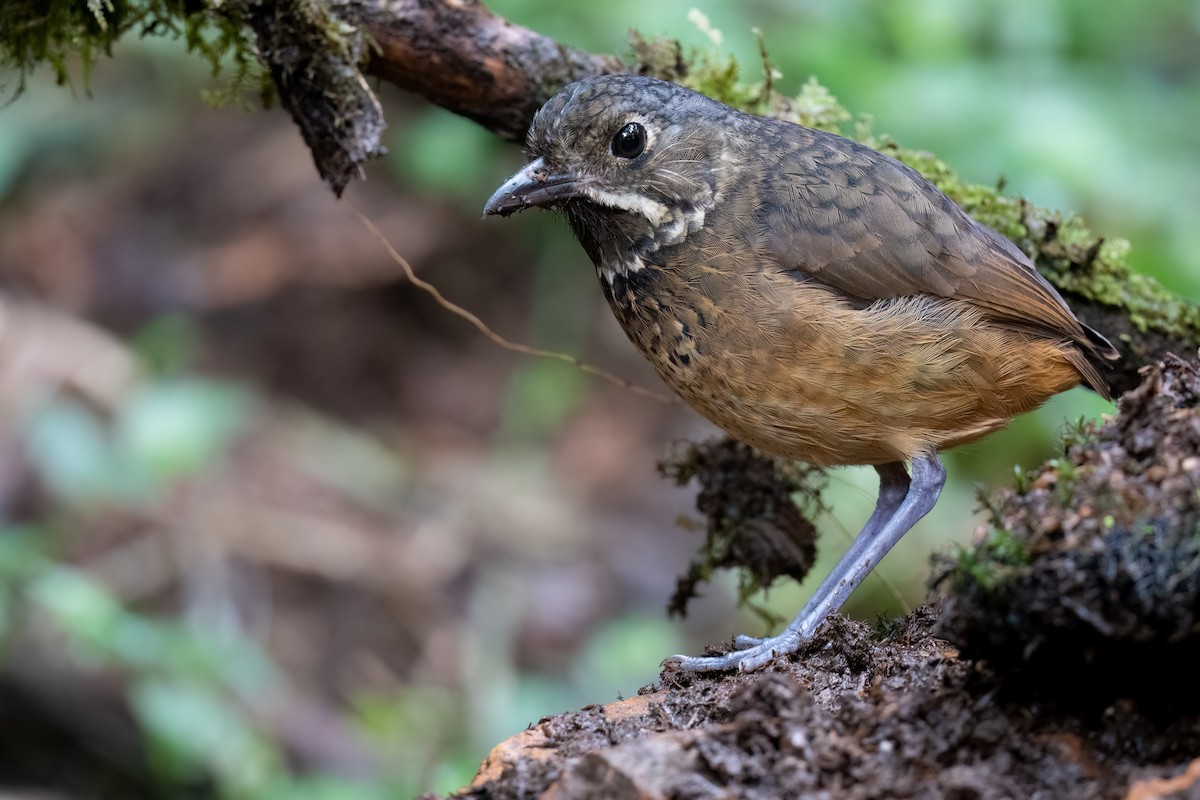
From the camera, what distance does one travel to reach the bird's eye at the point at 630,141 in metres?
3.95

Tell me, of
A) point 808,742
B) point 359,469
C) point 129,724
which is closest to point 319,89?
point 808,742

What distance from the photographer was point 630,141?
397 cm

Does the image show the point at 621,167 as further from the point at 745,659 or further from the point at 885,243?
the point at 745,659

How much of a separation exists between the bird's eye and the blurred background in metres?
1.19

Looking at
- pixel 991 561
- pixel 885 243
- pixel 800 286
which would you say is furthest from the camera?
pixel 885 243

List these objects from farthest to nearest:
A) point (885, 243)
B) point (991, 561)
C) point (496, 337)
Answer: point (496, 337), point (885, 243), point (991, 561)

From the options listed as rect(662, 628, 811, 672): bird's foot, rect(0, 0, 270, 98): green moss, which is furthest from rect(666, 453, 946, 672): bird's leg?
rect(0, 0, 270, 98): green moss

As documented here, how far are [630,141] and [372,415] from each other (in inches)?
188

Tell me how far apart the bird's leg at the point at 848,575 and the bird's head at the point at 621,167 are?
113cm

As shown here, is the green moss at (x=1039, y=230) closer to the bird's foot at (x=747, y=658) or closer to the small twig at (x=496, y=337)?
the small twig at (x=496, y=337)

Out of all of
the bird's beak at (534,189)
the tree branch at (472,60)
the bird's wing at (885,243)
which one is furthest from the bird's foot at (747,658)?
the tree branch at (472,60)

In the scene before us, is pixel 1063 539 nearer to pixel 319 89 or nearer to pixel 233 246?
pixel 319 89

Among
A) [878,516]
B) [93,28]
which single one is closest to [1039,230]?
[878,516]

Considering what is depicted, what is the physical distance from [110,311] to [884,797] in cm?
709
